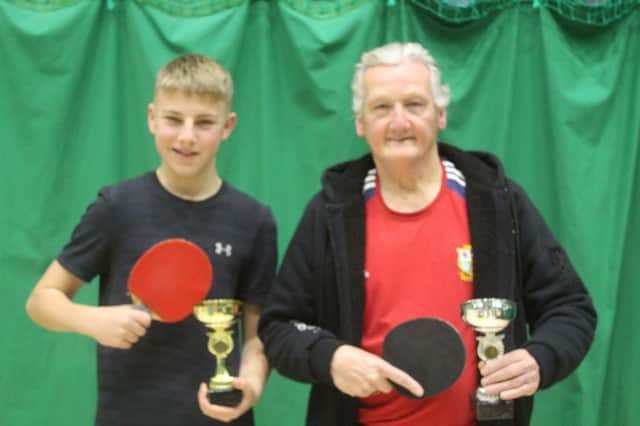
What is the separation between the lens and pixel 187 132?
8.05 feet

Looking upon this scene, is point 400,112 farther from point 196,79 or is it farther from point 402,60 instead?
point 196,79

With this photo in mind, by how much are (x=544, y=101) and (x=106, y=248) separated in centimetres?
271

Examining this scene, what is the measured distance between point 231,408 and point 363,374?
1.55 feet

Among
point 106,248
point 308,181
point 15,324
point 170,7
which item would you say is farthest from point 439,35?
point 15,324

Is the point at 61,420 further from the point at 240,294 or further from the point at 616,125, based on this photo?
the point at 616,125

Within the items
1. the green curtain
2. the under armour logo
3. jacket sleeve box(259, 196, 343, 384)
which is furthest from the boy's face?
the green curtain

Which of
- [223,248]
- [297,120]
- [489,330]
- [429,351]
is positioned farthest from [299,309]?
[297,120]

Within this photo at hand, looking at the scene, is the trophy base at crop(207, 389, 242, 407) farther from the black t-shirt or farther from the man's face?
the man's face

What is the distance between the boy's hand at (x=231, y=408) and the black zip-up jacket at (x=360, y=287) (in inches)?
4.7

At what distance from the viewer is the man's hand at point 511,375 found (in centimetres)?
210

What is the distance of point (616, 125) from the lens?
4.24 meters

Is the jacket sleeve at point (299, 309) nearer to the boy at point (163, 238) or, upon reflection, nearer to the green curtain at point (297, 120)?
the boy at point (163, 238)

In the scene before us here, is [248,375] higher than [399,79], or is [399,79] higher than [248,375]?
[399,79]

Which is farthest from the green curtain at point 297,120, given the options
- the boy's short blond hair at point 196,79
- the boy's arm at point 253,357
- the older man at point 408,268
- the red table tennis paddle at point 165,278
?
the red table tennis paddle at point 165,278
